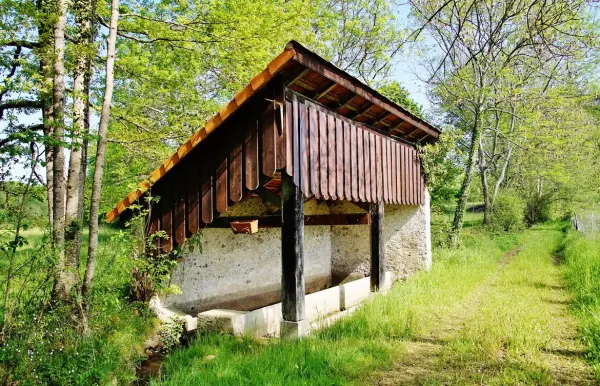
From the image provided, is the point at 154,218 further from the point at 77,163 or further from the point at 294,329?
the point at 294,329

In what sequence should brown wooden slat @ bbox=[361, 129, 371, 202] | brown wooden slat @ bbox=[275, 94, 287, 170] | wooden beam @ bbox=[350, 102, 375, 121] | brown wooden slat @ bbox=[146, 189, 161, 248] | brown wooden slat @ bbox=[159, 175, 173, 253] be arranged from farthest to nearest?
brown wooden slat @ bbox=[361, 129, 371, 202]
wooden beam @ bbox=[350, 102, 375, 121]
brown wooden slat @ bbox=[146, 189, 161, 248]
brown wooden slat @ bbox=[159, 175, 173, 253]
brown wooden slat @ bbox=[275, 94, 287, 170]


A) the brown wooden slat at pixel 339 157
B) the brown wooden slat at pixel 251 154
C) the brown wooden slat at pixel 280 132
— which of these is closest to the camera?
the brown wooden slat at pixel 280 132

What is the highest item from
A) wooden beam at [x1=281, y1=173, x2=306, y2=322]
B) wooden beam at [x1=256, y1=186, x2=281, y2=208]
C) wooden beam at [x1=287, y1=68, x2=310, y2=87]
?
wooden beam at [x1=287, y1=68, x2=310, y2=87]

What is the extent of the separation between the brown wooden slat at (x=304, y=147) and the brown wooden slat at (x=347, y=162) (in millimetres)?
1150

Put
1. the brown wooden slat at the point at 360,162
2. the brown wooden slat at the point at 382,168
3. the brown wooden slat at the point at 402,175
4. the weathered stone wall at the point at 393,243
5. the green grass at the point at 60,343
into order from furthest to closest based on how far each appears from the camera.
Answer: the weathered stone wall at the point at 393,243 → the brown wooden slat at the point at 402,175 → the brown wooden slat at the point at 382,168 → the brown wooden slat at the point at 360,162 → the green grass at the point at 60,343

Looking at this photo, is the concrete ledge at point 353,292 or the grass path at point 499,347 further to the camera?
the concrete ledge at point 353,292

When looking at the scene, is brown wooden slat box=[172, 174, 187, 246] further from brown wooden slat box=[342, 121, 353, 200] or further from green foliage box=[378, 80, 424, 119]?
green foliage box=[378, 80, 424, 119]

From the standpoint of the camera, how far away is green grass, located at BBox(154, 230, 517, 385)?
3893mm

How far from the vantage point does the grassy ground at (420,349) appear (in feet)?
12.9

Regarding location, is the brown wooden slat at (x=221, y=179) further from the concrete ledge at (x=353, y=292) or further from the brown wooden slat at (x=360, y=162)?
the concrete ledge at (x=353, y=292)

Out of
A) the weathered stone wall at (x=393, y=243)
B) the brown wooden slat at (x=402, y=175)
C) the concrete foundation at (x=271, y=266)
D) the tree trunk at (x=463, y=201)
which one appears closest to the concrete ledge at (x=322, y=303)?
the concrete foundation at (x=271, y=266)

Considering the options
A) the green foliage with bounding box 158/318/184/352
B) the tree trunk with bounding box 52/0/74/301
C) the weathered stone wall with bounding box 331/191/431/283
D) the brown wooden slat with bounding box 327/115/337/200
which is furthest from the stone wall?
the brown wooden slat with bounding box 327/115/337/200

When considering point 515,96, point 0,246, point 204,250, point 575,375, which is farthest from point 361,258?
point 515,96

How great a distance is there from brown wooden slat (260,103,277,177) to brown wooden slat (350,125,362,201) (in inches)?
81.3
